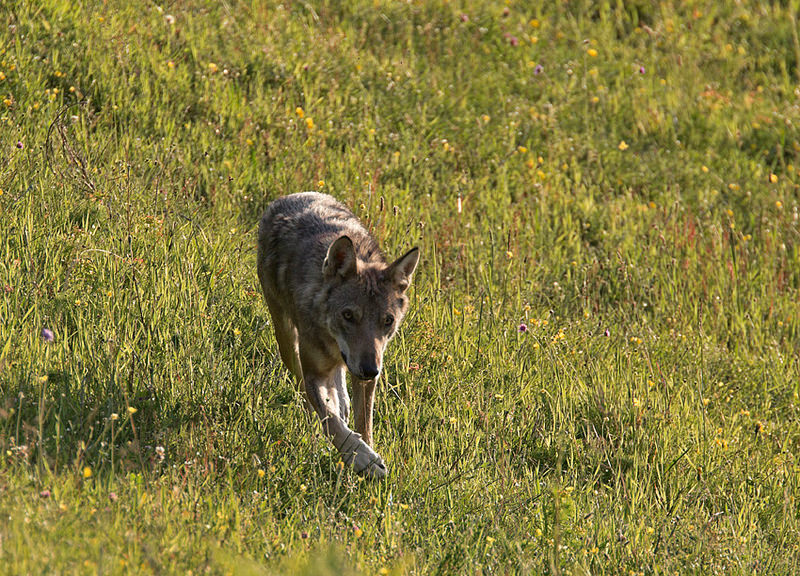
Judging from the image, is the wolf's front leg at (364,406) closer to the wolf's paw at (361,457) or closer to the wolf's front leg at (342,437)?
the wolf's front leg at (342,437)

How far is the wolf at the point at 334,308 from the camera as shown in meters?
5.28

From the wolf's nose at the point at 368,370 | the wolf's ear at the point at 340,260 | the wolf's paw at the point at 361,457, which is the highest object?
the wolf's ear at the point at 340,260

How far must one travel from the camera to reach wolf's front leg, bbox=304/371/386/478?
5.09 meters

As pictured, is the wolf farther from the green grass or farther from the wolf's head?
the green grass

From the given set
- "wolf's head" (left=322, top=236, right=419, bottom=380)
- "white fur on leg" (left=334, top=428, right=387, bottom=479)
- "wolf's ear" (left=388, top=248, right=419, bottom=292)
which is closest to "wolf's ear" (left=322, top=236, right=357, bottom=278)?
"wolf's head" (left=322, top=236, right=419, bottom=380)

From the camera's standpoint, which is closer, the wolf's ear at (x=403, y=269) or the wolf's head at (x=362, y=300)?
the wolf's head at (x=362, y=300)

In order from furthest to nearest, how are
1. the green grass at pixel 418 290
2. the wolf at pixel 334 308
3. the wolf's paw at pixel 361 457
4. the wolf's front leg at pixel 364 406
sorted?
the wolf's front leg at pixel 364 406
the wolf at pixel 334 308
the wolf's paw at pixel 361 457
the green grass at pixel 418 290

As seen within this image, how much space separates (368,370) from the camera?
510 centimetres

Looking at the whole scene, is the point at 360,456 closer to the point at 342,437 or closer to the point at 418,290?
the point at 342,437

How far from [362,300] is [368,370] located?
51 cm

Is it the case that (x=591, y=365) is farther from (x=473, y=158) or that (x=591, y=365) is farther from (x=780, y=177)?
(x=780, y=177)

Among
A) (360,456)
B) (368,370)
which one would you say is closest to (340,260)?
(368,370)

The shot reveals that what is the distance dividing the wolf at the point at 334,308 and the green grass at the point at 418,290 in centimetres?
18

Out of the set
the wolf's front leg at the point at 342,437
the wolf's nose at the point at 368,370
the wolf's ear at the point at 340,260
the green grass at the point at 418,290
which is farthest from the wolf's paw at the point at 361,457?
the wolf's ear at the point at 340,260
